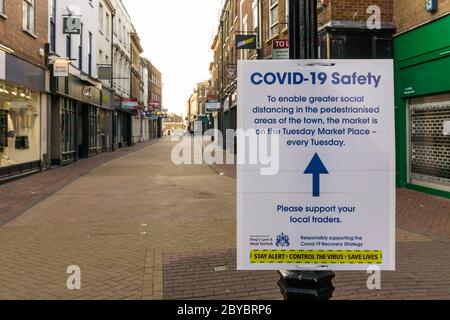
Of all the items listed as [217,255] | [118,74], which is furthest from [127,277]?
[118,74]

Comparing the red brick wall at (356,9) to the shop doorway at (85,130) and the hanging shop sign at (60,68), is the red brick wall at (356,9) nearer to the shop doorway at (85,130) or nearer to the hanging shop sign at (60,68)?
the hanging shop sign at (60,68)

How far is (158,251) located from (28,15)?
12121mm

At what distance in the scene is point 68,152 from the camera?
65.0 ft

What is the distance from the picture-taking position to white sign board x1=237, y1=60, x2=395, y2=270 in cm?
276

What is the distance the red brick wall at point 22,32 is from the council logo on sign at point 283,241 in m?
12.0

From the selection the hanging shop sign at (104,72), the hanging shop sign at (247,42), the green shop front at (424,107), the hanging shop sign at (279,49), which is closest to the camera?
the green shop front at (424,107)

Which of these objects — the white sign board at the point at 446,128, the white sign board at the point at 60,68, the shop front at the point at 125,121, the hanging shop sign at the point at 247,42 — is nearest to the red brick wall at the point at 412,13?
the white sign board at the point at 446,128

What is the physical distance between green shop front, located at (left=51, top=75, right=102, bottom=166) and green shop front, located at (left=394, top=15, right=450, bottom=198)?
40.0 ft

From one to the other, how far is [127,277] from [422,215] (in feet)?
19.4

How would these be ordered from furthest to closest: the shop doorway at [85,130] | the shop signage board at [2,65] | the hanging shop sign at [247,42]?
the shop doorway at [85,130] → the hanging shop sign at [247,42] → the shop signage board at [2,65]

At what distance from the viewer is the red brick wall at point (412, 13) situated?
33.3 ft

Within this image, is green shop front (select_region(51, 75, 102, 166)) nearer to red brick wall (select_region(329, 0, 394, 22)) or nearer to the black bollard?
red brick wall (select_region(329, 0, 394, 22))

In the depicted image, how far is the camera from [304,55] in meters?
2.91

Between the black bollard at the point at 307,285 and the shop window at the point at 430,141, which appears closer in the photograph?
the black bollard at the point at 307,285
